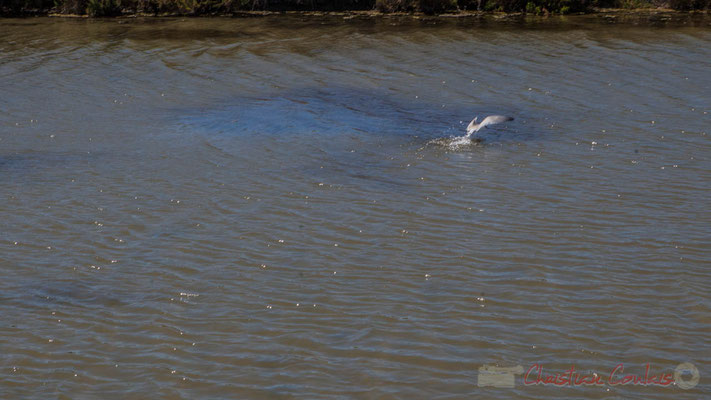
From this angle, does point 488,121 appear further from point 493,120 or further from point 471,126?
point 471,126

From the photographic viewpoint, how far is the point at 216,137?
1177 cm

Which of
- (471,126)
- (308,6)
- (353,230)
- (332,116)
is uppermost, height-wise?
(308,6)

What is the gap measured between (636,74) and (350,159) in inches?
288

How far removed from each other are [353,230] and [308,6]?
1892 cm

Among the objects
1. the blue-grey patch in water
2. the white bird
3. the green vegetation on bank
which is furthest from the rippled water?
the green vegetation on bank

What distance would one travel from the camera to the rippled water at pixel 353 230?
5.62 m

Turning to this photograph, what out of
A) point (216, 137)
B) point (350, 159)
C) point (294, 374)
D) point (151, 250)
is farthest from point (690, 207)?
point (216, 137)

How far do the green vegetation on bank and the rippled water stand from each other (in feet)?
24.6

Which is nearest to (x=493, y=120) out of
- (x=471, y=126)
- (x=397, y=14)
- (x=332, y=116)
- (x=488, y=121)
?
(x=488, y=121)

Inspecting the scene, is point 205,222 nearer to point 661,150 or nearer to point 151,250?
point 151,250

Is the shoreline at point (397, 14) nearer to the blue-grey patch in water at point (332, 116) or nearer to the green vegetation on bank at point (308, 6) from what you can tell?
the green vegetation on bank at point (308, 6)

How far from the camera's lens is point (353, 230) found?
7984 millimetres

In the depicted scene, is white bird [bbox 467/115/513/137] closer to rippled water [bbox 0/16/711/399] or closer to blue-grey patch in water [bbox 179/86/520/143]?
rippled water [bbox 0/16/711/399]

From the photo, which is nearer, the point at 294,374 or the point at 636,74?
the point at 294,374
